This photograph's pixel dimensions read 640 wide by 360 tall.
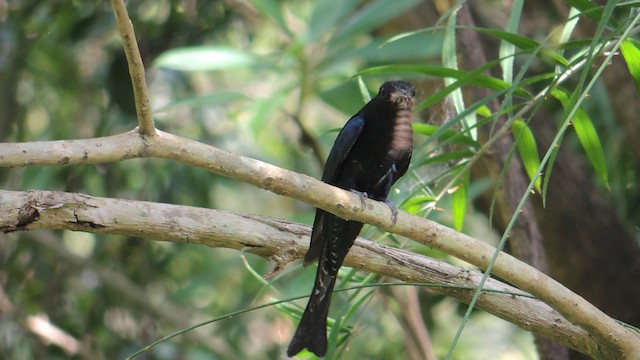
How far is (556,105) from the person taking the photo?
5527mm

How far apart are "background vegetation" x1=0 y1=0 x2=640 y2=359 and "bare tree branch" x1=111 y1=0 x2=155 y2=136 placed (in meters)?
1.61

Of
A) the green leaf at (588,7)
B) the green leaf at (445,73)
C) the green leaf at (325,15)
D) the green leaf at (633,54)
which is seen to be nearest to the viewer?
the green leaf at (588,7)

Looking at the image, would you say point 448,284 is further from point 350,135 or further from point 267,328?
point 267,328

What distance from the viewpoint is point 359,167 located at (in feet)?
11.0

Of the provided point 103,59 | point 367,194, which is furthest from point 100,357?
point 367,194

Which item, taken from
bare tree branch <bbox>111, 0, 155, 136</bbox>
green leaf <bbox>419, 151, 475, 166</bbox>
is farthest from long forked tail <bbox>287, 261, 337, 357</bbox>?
bare tree branch <bbox>111, 0, 155, 136</bbox>

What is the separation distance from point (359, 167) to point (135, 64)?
61.8 inches

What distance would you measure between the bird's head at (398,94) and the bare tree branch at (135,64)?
4.72 ft

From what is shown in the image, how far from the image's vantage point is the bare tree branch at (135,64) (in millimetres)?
1823

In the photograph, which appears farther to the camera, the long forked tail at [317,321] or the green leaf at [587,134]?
the long forked tail at [317,321]

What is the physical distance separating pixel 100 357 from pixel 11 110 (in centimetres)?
147

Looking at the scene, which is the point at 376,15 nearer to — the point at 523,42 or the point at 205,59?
the point at 205,59

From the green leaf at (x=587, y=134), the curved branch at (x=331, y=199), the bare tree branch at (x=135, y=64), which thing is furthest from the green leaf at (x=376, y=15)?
the bare tree branch at (x=135, y=64)

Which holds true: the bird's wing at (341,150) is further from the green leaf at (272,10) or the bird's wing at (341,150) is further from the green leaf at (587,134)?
the green leaf at (272,10)
